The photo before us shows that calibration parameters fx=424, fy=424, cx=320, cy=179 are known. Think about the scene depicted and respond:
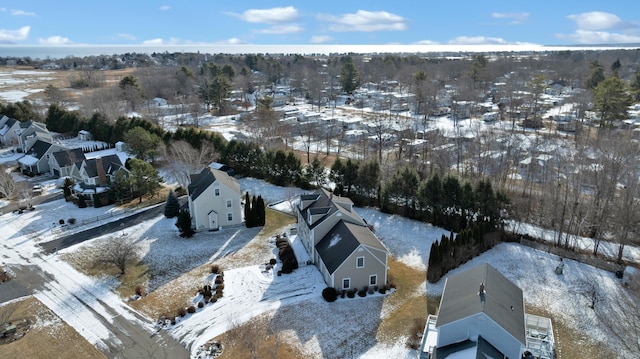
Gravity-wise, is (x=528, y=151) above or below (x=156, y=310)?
above

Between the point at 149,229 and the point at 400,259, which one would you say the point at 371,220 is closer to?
the point at 400,259

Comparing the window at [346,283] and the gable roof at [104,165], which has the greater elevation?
the gable roof at [104,165]

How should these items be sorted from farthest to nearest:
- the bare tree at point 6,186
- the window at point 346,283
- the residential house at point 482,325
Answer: the bare tree at point 6,186 < the window at point 346,283 < the residential house at point 482,325

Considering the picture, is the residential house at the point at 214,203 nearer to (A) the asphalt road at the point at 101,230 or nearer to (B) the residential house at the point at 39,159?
(A) the asphalt road at the point at 101,230

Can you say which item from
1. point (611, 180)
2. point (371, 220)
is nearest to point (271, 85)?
point (371, 220)

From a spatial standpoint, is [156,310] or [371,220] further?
[371,220]

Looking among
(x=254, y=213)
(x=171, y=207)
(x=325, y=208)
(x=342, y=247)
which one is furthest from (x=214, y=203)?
(x=342, y=247)

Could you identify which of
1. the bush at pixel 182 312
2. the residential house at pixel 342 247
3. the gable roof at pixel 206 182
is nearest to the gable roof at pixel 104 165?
the gable roof at pixel 206 182

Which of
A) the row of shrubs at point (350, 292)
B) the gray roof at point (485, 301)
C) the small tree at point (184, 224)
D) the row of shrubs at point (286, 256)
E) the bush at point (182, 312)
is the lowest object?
the bush at point (182, 312)
